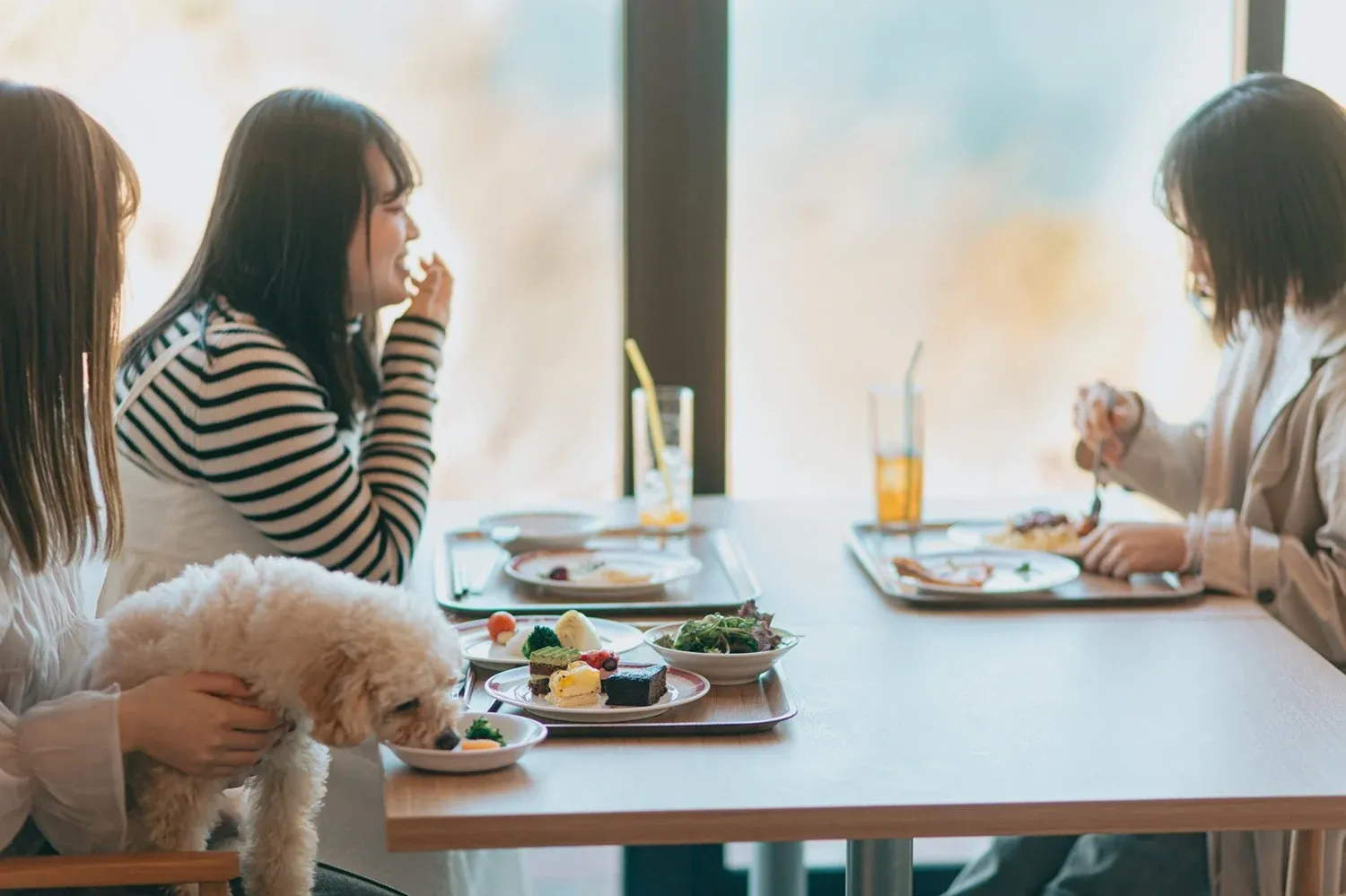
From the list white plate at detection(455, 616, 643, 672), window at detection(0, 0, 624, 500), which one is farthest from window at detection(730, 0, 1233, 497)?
white plate at detection(455, 616, 643, 672)

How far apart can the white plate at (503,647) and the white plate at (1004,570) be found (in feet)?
1.30

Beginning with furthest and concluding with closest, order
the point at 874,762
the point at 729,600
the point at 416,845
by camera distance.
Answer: the point at 729,600
the point at 874,762
the point at 416,845

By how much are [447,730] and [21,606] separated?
0.41 metres

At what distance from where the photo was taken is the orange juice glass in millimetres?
2043

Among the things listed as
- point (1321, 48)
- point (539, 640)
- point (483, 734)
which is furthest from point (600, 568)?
point (1321, 48)

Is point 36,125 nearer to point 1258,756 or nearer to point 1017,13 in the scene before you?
point 1258,756

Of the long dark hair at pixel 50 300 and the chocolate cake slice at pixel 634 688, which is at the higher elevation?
the long dark hair at pixel 50 300

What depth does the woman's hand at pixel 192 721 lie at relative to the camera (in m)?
1.21

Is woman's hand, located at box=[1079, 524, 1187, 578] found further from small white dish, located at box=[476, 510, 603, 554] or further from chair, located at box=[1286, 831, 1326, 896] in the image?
small white dish, located at box=[476, 510, 603, 554]

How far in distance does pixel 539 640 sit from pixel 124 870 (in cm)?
43

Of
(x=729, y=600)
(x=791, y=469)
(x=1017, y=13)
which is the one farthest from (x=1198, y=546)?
(x=1017, y=13)

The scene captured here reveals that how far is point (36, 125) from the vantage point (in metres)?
1.24

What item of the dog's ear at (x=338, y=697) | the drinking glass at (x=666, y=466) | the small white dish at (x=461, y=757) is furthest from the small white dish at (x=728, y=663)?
the drinking glass at (x=666, y=466)

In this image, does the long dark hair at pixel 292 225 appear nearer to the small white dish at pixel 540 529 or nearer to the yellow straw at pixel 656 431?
the small white dish at pixel 540 529
